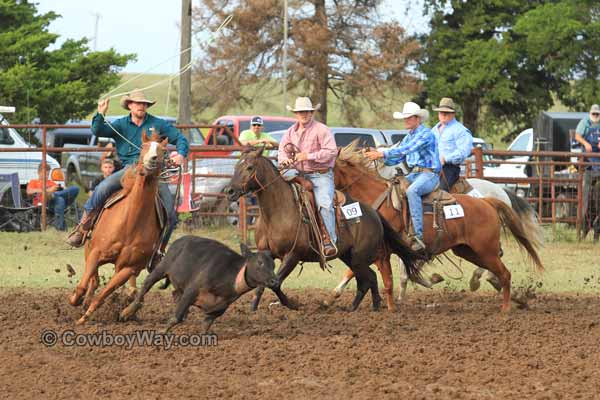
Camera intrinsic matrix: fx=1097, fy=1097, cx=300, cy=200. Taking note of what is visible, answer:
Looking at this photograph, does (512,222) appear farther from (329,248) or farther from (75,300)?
(75,300)

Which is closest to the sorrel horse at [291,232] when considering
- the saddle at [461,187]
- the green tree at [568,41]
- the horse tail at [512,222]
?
the horse tail at [512,222]

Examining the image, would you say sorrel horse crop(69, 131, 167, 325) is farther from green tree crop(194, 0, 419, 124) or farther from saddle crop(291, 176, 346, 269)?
green tree crop(194, 0, 419, 124)

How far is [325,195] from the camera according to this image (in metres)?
10.1

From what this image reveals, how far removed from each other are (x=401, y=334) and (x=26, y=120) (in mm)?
18188

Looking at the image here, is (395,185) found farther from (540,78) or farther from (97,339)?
(540,78)

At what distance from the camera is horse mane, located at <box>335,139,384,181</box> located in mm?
11086

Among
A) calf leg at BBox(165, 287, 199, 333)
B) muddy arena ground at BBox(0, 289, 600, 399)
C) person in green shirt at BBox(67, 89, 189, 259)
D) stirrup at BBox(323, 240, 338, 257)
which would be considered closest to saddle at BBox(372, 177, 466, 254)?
muddy arena ground at BBox(0, 289, 600, 399)

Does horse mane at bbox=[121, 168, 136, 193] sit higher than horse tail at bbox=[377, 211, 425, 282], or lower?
higher

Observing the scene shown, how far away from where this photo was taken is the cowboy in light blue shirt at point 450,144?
11.9 meters

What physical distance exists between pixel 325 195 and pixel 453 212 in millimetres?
1588

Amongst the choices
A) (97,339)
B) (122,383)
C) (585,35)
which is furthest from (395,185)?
(585,35)

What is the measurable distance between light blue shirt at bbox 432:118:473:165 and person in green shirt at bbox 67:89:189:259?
3.36m

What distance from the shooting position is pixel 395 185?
36.8 ft

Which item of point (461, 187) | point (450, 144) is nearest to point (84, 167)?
point (461, 187)
